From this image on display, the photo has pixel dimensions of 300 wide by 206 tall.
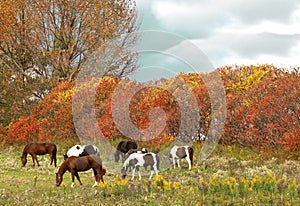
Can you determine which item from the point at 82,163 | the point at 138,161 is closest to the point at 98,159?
the point at 82,163

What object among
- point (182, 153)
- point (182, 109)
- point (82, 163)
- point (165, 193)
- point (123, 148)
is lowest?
point (165, 193)

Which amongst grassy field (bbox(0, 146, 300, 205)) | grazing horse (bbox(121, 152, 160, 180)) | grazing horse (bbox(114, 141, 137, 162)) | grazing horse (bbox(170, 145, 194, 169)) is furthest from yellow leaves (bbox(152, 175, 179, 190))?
grazing horse (bbox(114, 141, 137, 162))

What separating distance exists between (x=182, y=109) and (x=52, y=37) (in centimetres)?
1555

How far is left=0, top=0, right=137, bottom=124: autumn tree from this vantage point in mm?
33156

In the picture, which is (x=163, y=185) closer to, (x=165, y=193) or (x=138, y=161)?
(x=165, y=193)

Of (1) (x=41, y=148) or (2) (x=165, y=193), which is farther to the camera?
(1) (x=41, y=148)

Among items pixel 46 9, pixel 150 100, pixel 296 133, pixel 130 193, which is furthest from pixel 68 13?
pixel 130 193

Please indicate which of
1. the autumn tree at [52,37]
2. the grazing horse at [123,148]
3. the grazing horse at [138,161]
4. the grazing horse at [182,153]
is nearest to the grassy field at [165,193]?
the grazing horse at [138,161]

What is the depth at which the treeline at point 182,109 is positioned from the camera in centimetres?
1806

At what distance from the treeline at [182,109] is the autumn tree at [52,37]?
5.42 m

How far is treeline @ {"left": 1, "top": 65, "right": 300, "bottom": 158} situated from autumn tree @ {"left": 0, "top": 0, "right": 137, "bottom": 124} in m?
5.42

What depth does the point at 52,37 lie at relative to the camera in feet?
113

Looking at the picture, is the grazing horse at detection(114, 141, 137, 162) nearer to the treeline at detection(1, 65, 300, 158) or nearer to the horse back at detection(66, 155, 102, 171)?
the treeline at detection(1, 65, 300, 158)

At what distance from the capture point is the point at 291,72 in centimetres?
2014
